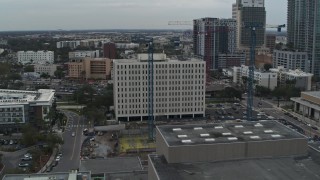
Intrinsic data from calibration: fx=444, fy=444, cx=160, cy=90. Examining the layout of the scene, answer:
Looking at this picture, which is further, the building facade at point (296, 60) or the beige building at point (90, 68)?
the beige building at point (90, 68)

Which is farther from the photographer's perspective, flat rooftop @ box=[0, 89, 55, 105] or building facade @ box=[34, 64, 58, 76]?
building facade @ box=[34, 64, 58, 76]

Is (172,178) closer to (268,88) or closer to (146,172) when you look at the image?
(146,172)

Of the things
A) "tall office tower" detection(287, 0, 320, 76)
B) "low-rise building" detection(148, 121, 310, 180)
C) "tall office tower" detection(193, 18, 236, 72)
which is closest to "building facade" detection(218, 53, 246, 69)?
"tall office tower" detection(193, 18, 236, 72)

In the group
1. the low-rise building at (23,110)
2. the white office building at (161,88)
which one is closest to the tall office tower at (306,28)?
the white office building at (161,88)

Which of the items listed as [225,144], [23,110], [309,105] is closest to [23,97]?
[23,110]

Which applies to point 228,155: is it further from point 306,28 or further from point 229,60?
point 229,60

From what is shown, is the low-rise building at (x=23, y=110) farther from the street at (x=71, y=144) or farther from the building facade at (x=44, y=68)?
the building facade at (x=44, y=68)

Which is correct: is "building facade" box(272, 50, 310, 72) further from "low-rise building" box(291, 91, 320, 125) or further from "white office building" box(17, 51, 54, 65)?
"white office building" box(17, 51, 54, 65)
